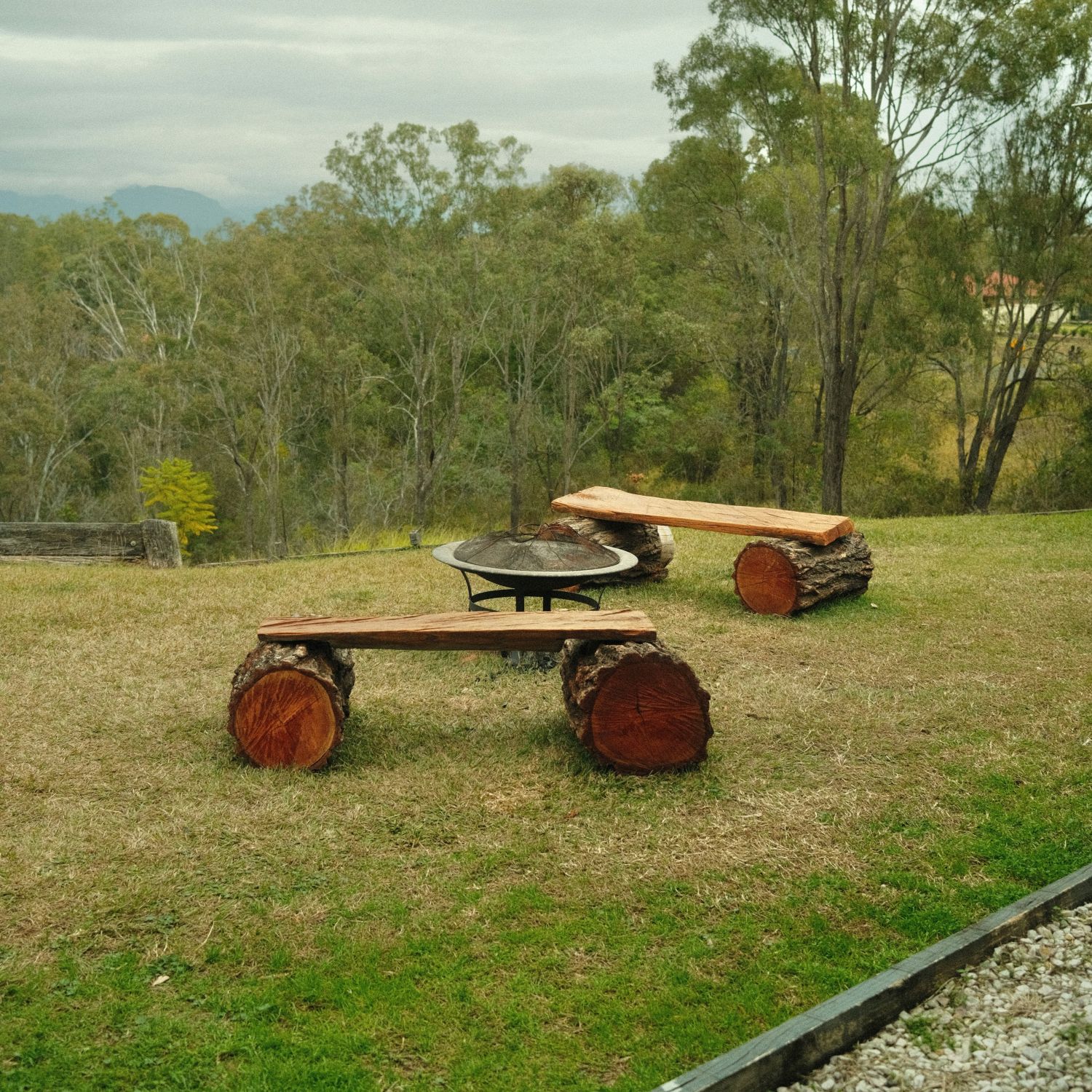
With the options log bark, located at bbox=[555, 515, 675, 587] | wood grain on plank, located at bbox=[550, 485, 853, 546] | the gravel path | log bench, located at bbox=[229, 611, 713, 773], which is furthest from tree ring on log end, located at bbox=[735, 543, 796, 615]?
the gravel path

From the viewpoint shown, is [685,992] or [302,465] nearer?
[685,992]

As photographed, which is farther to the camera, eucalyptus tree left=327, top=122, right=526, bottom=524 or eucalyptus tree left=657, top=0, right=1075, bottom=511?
eucalyptus tree left=327, top=122, right=526, bottom=524

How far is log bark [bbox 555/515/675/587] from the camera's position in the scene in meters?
7.83

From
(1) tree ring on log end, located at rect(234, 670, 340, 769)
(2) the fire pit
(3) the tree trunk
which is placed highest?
A: (3) the tree trunk

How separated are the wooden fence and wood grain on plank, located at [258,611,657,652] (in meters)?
5.22

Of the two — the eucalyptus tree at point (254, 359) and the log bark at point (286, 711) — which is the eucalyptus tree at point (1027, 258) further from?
the log bark at point (286, 711)

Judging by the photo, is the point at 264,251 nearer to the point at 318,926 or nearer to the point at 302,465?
the point at 302,465

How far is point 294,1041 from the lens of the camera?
2592mm

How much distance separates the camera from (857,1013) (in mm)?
2617

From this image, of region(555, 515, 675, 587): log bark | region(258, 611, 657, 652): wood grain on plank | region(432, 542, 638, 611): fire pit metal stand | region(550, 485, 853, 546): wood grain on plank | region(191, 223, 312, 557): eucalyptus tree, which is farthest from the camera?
region(191, 223, 312, 557): eucalyptus tree

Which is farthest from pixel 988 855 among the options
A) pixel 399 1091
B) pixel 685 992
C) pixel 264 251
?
pixel 264 251

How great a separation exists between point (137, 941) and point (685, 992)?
158cm

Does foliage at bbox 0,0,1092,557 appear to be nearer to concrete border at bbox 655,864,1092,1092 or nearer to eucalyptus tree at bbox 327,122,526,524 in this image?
eucalyptus tree at bbox 327,122,526,524

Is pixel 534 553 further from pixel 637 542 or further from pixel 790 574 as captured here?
pixel 637 542
